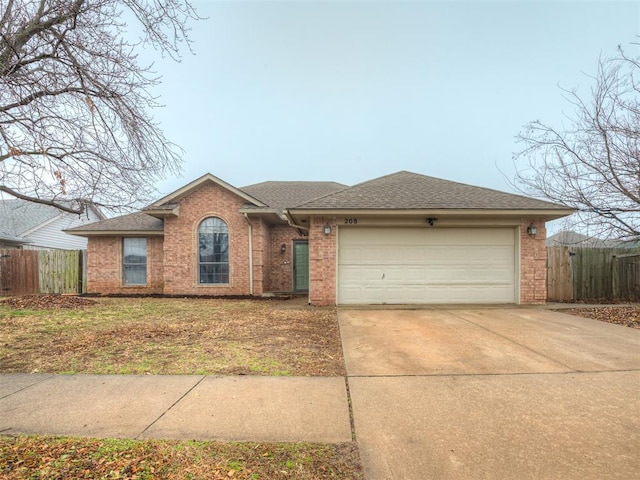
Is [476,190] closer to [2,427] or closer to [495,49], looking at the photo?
[495,49]

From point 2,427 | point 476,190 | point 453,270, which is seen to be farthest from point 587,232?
point 2,427

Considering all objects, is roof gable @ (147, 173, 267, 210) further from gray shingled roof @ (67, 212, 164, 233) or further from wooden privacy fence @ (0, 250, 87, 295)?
wooden privacy fence @ (0, 250, 87, 295)

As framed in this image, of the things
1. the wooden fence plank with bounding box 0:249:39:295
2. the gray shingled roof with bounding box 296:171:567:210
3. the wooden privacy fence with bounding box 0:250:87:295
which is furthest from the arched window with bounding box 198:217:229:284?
the wooden fence plank with bounding box 0:249:39:295

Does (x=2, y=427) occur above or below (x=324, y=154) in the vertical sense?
below

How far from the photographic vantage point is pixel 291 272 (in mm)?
14078

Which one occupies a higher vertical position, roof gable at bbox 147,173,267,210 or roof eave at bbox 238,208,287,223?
roof gable at bbox 147,173,267,210

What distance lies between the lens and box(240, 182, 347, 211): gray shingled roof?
1552cm

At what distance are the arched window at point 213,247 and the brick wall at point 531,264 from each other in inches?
384

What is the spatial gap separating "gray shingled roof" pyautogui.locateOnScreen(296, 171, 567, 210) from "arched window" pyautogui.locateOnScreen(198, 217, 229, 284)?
14.3ft

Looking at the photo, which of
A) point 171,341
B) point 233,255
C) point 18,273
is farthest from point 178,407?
point 18,273

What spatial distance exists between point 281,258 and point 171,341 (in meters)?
8.78

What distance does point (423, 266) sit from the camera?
30.5ft

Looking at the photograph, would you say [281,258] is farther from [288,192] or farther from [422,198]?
[422,198]

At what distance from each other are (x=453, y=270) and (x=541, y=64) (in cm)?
918
